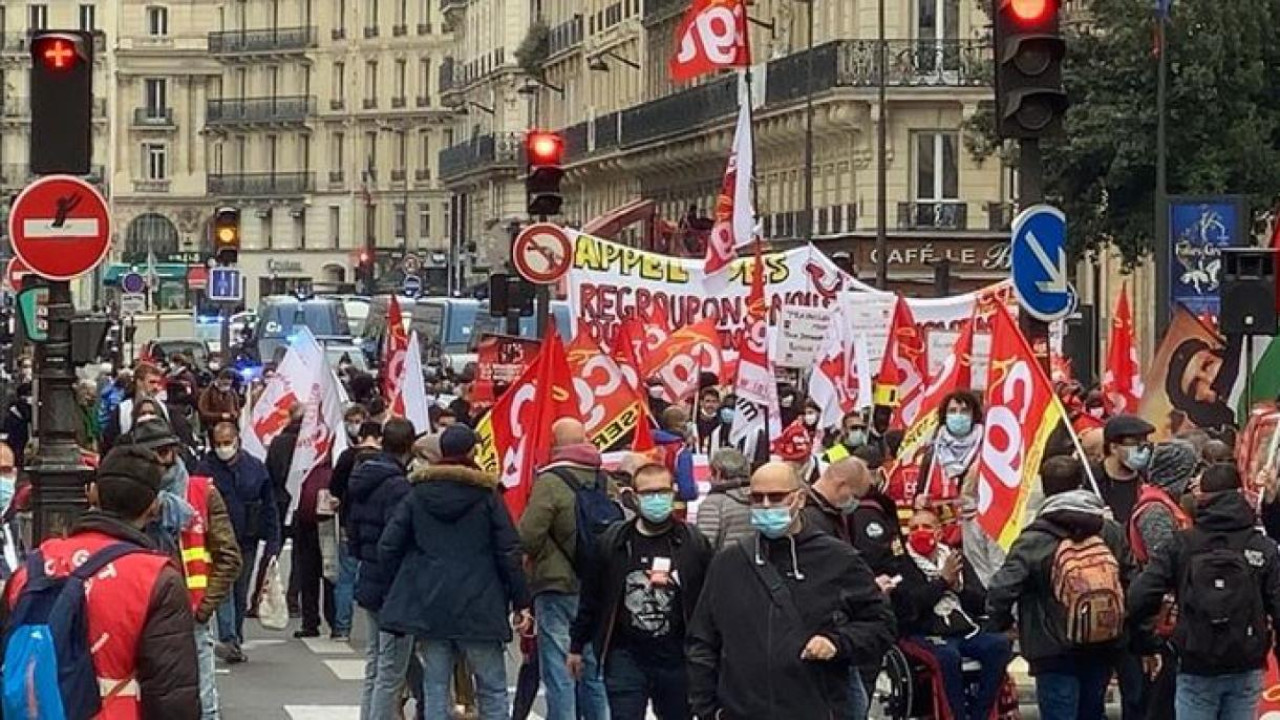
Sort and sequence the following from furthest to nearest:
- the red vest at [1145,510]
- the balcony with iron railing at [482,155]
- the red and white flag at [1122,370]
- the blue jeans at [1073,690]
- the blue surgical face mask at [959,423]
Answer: the balcony with iron railing at [482,155], the red and white flag at [1122,370], the blue surgical face mask at [959,423], the red vest at [1145,510], the blue jeans at [1073,690]

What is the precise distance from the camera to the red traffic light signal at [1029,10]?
14.1m

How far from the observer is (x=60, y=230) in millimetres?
17156

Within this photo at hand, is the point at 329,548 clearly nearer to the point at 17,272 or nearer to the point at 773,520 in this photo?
the point at 773,520

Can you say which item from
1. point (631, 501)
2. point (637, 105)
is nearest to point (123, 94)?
point (637, 105)

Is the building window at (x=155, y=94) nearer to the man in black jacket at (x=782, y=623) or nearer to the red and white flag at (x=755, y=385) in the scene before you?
the red and white flag at (x=755, y=385)

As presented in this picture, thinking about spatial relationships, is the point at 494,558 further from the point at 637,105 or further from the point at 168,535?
the point at 637,105

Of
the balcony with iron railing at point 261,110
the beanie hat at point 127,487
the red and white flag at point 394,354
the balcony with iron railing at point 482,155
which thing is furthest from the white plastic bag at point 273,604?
the balcony with iron railing at point 261,110

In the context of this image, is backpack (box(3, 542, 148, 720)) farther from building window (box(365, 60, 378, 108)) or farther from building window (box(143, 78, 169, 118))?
building window (box(143, 78, 169, 118))

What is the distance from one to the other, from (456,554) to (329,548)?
302 inches

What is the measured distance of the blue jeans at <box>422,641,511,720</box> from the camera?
14531 millimetres

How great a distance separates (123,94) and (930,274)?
255 feet

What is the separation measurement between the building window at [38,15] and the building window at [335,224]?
1618cm

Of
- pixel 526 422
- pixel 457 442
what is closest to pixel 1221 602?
pixel 457 442

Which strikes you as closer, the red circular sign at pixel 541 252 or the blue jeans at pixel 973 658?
the blue jeans at pixel 973 658
